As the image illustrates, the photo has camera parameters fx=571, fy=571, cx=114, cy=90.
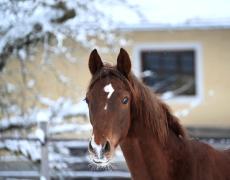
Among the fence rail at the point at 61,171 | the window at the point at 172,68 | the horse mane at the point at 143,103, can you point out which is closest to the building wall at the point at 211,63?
the window at the point at 172,68

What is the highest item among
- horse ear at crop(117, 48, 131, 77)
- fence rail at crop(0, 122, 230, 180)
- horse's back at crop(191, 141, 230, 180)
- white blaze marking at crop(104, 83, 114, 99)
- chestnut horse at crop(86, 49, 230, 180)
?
horse ear at crop(117, 48, 131, 77)

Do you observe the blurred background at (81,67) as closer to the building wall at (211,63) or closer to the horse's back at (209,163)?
the building wall at (211,63)

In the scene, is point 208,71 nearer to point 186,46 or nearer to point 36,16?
point 186,46

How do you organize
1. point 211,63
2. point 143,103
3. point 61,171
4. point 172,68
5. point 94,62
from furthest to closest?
1. point 172,68
2. point 211,63
3. point 61,171
4. point 94,62
5. point 143,103

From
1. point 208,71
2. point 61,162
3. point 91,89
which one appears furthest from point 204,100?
point 91,89

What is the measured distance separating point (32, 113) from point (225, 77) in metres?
5.07

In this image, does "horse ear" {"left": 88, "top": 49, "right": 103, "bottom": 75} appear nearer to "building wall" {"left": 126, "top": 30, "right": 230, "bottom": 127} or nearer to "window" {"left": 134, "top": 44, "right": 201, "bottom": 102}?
"building wall" {"left": 126, "top": 30, "right": 230, "bottom": 127}

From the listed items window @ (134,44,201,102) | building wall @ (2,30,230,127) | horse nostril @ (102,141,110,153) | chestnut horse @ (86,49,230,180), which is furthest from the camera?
window @ (134,44,201,102)

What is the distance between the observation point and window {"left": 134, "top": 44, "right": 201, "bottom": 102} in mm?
11711

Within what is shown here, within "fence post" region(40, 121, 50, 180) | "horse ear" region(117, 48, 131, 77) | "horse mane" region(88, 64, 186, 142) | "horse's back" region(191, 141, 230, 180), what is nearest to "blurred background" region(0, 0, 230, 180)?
"fence post" region(40, 121, 50, 180)

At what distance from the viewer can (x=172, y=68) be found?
1191 centimetres

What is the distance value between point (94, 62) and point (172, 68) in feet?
25.6

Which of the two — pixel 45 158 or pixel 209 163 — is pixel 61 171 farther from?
pixel 209 163

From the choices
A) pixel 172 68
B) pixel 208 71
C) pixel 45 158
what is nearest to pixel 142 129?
pixel 45 158
